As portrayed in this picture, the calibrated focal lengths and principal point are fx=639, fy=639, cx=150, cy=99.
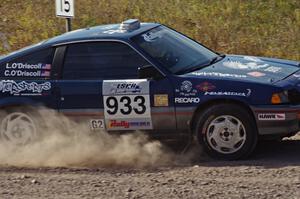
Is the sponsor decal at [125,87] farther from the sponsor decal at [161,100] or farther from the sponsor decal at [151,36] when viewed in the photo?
the sponsor decal at [151,36]

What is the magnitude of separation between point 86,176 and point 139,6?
9.20m

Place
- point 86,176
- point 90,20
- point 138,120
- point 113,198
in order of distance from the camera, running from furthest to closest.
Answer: point 90,20
point 138,120
point 86,176
point 113,198

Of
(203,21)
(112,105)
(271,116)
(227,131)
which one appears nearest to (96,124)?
(112,105)

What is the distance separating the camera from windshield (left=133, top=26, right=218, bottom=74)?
7.30 m

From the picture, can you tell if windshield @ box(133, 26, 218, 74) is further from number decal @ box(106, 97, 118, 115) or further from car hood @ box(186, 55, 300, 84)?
number decal @ box(106, 97, 118, 115)

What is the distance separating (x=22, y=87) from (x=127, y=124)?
1.37 metres

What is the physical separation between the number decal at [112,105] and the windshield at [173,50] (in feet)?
2.20

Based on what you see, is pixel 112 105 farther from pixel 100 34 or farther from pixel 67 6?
pixel 67 6

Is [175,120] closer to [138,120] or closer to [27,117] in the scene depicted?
[138,120]

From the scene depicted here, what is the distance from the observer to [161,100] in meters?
7.03

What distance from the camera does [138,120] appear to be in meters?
7.16

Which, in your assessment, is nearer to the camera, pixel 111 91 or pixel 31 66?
pixel 111 91

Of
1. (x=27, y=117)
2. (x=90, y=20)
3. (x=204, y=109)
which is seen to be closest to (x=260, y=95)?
(x=204, y=109)

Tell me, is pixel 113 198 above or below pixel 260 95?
below
